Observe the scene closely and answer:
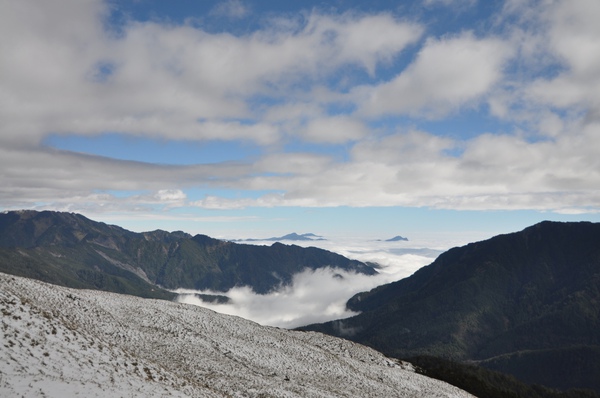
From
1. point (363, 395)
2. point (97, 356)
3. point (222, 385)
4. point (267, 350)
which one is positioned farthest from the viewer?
point (267, 350)

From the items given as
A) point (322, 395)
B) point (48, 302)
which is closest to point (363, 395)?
point (322, 395)

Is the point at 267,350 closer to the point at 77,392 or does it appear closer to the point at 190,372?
the point at 190,372

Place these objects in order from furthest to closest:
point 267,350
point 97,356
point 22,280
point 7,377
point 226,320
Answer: point 226,320 < point 267,350 < point 22,280 < point 97,356 < point 7,377

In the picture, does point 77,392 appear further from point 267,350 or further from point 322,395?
point 267,350

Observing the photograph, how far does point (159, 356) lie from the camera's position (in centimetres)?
4141

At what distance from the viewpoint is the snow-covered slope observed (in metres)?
26.3

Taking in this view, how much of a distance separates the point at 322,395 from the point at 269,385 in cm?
534

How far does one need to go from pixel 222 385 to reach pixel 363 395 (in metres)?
16.7

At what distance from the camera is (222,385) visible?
119 ft

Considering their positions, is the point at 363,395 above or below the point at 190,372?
below

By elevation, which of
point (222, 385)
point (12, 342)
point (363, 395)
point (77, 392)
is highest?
point (12, 342)

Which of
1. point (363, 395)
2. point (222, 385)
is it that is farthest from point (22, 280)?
point (363, 395)

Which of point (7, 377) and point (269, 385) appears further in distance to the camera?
point (269, 385)

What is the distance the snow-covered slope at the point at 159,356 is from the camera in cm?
2630
